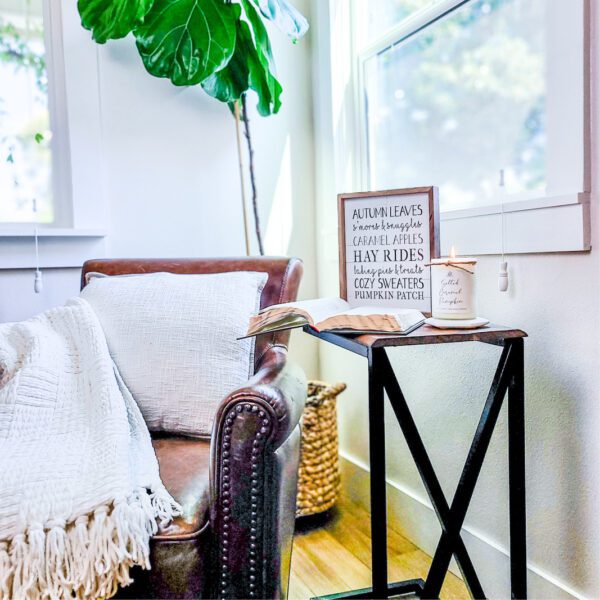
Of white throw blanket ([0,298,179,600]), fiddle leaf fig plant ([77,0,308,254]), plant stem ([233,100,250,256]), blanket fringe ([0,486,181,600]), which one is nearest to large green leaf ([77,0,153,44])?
fiddle leaf fig plant ([77,0,308,254])

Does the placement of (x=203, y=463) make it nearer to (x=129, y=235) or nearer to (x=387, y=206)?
(x=387, y=206)

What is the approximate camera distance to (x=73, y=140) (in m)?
1.90

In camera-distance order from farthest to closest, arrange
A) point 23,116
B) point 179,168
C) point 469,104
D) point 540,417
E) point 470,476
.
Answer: point 179,168, point 23,116, point 469,104, point 540,417, point 470,476

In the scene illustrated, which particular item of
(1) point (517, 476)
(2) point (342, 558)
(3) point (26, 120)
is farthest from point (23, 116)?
(1) point (517, 476)

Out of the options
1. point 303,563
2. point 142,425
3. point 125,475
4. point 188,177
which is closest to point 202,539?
point 125,475

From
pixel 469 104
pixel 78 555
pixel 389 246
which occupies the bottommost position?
pixel 78 555

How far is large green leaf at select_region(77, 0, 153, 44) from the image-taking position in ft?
5.40

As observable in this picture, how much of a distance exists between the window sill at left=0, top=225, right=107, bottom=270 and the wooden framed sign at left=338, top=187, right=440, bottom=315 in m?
0.91

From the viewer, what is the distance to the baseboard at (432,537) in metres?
1.29

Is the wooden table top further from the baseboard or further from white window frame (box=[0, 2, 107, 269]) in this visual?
white window frame (box=[0, 2, 107, 269])

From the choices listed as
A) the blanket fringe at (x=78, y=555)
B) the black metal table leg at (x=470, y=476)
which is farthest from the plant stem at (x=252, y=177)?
the blanket fringe at (x=78, y=555)

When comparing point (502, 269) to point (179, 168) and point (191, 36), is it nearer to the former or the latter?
point (191, 36)

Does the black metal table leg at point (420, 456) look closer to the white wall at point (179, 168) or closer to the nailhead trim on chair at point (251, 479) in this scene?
the nailhead trim on chair at point (251, 479)

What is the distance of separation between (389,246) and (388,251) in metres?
0.01
